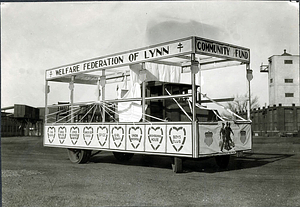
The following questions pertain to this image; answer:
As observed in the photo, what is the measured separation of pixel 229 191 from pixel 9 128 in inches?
1922

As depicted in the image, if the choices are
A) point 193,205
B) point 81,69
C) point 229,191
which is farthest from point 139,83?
point 193,205

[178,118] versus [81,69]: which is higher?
[81,69]

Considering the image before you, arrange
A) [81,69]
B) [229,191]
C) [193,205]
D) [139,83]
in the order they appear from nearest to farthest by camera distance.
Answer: [193,205] → [229,191] → [139,83] → [81,69]

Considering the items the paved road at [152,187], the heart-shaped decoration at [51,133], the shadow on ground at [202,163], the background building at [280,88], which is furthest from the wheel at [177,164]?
the background building at [280,88]

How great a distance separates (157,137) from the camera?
1116 cm

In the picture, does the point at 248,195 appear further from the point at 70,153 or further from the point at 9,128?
the point at 9,128

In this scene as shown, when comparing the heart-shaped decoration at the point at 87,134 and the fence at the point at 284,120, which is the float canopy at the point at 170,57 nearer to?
the heart-shaped decoration at the point at 87,134

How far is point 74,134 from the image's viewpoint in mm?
14719

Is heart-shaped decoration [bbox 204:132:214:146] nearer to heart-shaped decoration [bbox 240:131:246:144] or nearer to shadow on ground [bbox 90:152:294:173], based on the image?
shadow on ground [bbox 90:152:294:173]

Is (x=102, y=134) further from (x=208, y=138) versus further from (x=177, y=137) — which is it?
(x=208, y=138)

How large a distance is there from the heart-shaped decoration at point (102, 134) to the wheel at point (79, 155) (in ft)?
5.96

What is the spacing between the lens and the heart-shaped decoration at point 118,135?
12.5m

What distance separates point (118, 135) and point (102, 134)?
100 centimetres

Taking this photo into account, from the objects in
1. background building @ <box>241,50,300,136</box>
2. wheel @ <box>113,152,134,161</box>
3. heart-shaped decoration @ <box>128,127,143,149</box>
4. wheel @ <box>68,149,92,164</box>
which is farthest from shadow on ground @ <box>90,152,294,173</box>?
background building @ <box>241,50,300,136</box>
